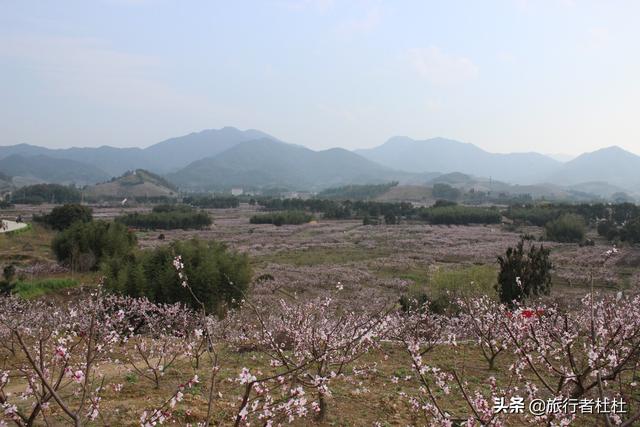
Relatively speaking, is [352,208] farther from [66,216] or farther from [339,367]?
[339,367]

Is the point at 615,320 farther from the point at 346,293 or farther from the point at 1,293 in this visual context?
the point at 1,293

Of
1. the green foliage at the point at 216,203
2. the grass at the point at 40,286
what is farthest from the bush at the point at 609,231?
the green foliage at the point at 216,203

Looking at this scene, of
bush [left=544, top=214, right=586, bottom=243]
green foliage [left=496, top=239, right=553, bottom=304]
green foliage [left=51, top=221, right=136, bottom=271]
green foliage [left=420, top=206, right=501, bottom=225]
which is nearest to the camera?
green foliage [left=496, top=239, right=553, bottom=304]

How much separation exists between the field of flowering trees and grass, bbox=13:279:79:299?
122 cm

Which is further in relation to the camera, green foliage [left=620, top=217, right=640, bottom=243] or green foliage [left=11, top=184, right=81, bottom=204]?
green foliage [left=11, top=184, right=81, bottom=204]

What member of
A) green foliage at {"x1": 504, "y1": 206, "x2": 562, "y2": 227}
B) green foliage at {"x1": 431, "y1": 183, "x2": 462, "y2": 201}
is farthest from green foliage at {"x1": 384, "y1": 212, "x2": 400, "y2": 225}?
green foliage at {"x1": 431, "y1": 183, "x2": 462, "y2": 201}

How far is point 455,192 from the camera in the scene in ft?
562

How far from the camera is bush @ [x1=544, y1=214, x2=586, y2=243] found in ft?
201

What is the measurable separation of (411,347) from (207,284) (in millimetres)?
15731

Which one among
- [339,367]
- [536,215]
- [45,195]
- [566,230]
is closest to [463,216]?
[536,215]

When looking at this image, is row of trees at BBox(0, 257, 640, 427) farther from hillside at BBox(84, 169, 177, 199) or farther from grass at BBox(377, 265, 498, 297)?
hillside at BBox(84, 169, 177, 199)

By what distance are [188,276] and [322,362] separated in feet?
43.3

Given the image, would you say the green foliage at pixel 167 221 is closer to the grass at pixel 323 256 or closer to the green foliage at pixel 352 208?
the green foliage at pixel 352 208

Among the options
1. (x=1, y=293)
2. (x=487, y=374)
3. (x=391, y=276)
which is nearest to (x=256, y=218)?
(x=391, y=276)
